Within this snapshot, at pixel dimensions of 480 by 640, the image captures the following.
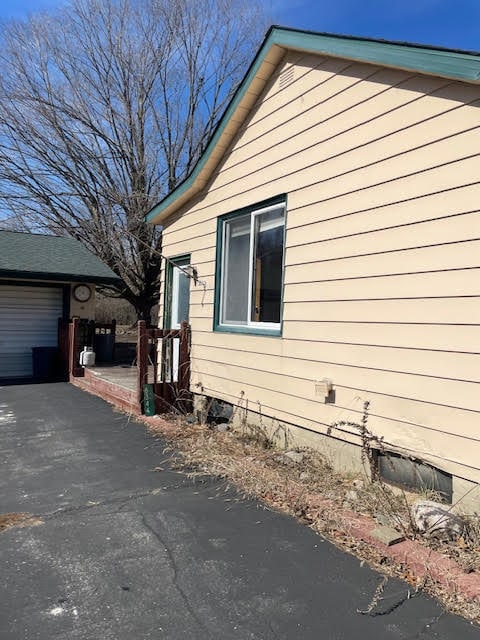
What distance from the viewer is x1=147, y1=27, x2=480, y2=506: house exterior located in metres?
3.52

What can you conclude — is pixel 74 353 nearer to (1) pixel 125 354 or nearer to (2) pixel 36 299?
(2) pixel 36 299

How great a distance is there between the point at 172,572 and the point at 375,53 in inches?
165

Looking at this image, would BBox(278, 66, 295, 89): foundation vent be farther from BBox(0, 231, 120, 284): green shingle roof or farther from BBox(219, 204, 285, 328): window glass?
BBox(0, 231, 120, 284): green shingle roof

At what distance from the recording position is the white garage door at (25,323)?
1195 centimetres

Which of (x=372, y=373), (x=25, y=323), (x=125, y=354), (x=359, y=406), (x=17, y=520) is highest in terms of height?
(x=25, y=323)

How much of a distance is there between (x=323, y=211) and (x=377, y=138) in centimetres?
84

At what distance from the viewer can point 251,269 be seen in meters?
5.89

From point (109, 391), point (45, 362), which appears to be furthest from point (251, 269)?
point (45, 362)

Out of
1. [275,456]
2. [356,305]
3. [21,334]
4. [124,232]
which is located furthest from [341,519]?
[124,232]

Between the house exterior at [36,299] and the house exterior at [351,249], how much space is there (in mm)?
6639

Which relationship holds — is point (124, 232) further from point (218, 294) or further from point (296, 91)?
point (296, 91)

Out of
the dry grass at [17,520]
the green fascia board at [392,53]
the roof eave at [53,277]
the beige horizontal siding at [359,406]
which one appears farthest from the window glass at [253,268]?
the roof eave at [53,277]

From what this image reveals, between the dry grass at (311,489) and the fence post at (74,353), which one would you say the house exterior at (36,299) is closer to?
the fence post at (74,353)

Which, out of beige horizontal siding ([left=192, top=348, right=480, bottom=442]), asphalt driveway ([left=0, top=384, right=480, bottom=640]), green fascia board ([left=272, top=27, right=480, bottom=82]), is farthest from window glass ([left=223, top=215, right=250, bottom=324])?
asphalt driveway ([left=0, top=384, right=480, bottom=640])
